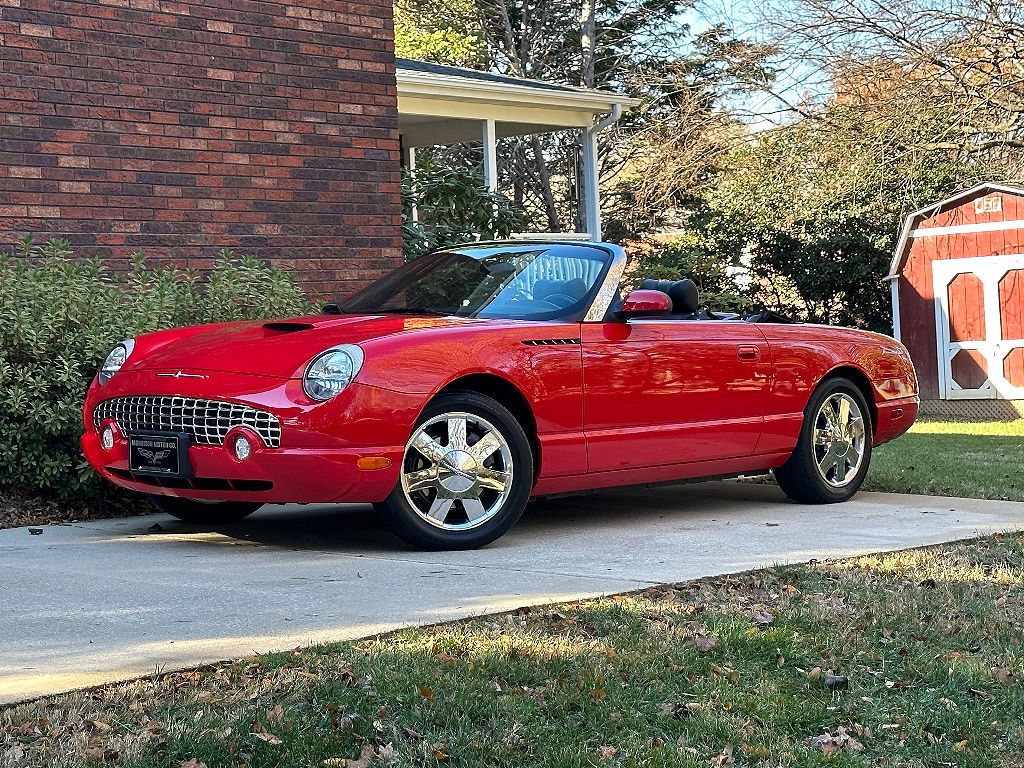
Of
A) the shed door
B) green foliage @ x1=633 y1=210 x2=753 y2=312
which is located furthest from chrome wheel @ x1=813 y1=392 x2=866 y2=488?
green foliage @ x1=633 y1=210 x2=753 y2=312

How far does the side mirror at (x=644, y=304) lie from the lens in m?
7.18

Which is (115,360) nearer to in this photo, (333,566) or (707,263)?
(333,566)

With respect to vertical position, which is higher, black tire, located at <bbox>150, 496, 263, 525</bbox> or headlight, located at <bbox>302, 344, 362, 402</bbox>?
headlight, located at <bbox>302, 344, 362, 402</bbox>

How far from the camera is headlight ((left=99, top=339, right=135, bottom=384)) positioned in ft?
23.0

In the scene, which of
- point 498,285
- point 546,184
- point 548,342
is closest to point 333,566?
point 548,342

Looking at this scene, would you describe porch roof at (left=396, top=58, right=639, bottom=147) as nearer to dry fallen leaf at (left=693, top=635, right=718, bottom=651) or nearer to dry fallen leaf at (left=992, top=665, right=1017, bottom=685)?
dry fallen leaf at (left=693, top=635, right=718, bottom=651)

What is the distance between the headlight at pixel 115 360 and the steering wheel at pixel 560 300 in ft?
6.83

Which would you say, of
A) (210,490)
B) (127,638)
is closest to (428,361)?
(210,490)

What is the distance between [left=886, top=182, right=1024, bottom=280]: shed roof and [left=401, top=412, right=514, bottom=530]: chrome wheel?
530 inches

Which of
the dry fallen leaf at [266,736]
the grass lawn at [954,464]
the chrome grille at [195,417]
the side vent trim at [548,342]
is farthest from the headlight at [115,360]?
the grass lawn at [954,464]

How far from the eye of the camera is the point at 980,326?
18.8m

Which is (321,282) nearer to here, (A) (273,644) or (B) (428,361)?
(B) (428,361)

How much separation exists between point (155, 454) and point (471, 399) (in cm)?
145

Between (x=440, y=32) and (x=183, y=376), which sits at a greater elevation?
(x=440, y=32)
